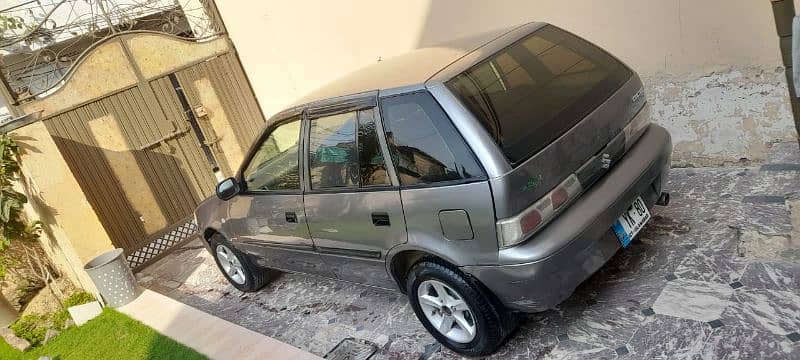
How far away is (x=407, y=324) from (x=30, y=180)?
461cm

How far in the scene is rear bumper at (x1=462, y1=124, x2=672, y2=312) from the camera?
2689mm

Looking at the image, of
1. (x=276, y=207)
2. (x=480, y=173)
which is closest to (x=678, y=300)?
(x=480, y=173)

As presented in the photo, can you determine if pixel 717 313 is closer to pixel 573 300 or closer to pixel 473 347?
pixel 573 300

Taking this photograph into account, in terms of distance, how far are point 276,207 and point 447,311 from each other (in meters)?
1.58

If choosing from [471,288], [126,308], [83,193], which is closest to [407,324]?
[471,288]

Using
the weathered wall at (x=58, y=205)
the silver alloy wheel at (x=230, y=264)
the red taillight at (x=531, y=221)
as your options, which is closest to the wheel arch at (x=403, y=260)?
the red taillight at (x=531, y=221)

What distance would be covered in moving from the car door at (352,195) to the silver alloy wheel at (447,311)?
310mm

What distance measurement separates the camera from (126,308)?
5.79 meters

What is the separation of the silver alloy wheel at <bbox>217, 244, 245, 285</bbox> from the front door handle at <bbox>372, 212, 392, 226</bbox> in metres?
2.24

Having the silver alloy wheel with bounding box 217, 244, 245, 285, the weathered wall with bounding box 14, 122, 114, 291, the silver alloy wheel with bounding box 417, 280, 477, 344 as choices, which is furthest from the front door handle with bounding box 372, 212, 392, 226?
the weathered wall with bounding box 14, 122, 114, 291

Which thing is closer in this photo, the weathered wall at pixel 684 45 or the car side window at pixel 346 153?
the car side window at pixel 346 153

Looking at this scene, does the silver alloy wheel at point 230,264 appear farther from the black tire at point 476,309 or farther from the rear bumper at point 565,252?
the rear bumper at point 565,252

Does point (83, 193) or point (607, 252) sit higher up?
point (83, 193)

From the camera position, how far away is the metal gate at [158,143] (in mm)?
6770
